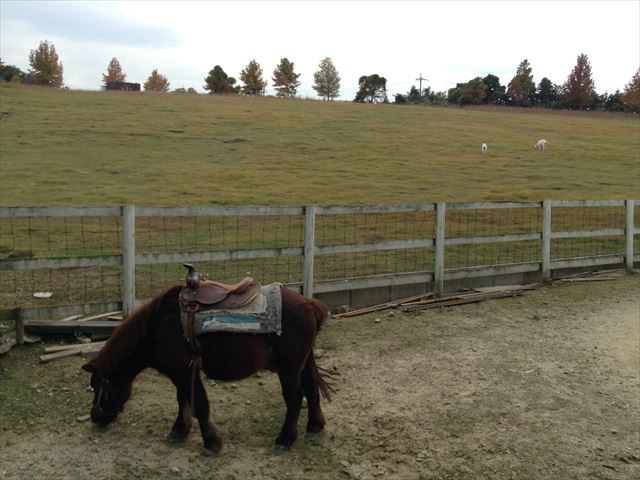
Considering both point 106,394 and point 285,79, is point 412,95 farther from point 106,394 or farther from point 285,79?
point 106,394

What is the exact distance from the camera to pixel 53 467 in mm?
3814

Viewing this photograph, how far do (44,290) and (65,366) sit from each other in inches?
95.3

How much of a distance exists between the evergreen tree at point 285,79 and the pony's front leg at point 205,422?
6598 cm

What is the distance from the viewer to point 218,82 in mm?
67000

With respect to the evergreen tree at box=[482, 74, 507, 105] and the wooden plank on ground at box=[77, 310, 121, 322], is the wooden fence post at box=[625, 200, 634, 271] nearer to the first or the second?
the wooden plank on ground at box=[77, 310, 121, 322]

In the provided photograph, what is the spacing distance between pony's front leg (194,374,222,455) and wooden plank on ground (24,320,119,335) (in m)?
2.17

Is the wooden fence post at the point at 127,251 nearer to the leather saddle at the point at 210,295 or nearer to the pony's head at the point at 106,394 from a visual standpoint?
the pony's head at the point at 106,394

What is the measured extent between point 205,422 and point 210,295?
84 centimetres

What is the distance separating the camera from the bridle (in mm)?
4012

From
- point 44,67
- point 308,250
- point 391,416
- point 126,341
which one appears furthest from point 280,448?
point 44,67

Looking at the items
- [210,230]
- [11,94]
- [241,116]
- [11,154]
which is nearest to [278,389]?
[210,230]

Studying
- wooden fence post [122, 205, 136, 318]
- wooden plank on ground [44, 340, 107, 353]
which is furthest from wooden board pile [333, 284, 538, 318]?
wooden plank on ground [44, 340, 107, 353]

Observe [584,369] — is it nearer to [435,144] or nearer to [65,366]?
[65,366]

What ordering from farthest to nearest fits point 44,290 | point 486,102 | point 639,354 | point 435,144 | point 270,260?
point 486,102 < point 435,144 < point 270,260 < point 44,290 < point 639,354
